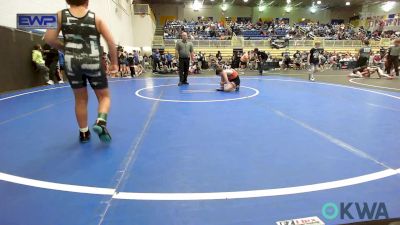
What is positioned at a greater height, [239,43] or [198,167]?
[239,43]

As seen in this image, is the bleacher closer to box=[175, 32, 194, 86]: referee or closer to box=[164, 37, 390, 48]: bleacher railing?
box=[164, 37, 390, 48]: bleacher railing

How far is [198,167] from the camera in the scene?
115 inches

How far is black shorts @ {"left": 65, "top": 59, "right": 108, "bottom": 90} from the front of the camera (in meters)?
3.49

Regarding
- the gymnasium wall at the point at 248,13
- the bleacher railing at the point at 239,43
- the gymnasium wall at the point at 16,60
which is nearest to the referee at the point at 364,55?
the gymnasium wall at the point at 16,60

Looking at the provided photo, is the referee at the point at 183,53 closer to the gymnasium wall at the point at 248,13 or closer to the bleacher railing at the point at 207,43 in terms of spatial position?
the bleacher railing at the point at 207,43

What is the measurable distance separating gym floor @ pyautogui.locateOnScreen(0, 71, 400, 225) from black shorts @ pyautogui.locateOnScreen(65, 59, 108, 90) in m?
0.68

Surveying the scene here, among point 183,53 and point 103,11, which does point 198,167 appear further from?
point 103,11

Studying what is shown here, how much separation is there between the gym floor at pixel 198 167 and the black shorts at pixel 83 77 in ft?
2.23

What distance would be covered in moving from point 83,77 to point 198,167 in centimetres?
172

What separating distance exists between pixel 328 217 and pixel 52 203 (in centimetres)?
187

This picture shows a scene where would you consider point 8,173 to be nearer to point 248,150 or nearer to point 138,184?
point 138,184

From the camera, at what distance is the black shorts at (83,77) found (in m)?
3.49

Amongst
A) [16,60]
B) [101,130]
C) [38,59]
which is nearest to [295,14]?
[38,59]

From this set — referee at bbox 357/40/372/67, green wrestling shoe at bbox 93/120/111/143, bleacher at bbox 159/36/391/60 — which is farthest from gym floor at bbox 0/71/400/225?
bleacher at bbox 159/36/391/60
